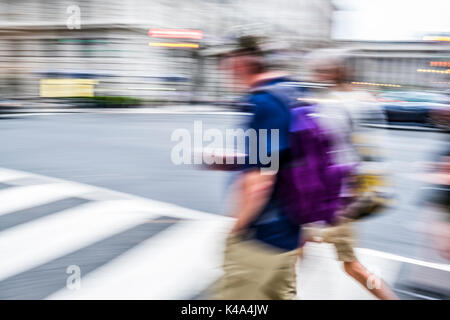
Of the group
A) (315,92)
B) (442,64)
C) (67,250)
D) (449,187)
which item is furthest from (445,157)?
(442,64)

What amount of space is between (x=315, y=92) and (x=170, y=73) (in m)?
16.3

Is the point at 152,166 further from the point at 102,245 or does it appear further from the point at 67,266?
the point at 67,266

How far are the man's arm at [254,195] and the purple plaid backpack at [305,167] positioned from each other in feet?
0.17

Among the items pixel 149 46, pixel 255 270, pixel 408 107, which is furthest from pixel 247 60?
pixel 149 46

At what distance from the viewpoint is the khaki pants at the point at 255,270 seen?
178cm

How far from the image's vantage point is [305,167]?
1.78m

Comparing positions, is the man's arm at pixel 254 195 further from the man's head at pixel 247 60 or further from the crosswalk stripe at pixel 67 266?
the crosswalk stripe at pixel 67 266

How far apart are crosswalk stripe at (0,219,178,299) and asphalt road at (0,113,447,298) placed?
1195 mm

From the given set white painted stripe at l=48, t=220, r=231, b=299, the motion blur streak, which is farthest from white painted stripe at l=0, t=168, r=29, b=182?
white painted stripe at l=48, t=220, r=231, b=299

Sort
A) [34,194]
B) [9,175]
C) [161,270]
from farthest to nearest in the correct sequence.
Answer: [9,175]
[34,194]
[161,270]

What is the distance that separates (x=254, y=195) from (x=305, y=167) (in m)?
0.21

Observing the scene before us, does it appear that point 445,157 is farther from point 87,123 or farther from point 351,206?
point 87,123

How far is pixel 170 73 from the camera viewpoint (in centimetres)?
1808

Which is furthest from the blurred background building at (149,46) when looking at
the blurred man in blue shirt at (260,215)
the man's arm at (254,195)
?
the man's arm at (254,195)
